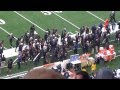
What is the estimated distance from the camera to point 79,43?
56.4ft

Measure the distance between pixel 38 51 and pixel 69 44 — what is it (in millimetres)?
1454

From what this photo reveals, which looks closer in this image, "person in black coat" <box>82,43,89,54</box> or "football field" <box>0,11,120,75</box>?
"person in black coat" <box>82,43,89,54</box>

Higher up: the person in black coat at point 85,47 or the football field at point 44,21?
the football field at point 44,21

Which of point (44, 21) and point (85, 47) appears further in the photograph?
point (44, 21)

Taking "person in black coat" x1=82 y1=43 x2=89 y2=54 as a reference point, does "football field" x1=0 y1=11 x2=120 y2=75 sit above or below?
above

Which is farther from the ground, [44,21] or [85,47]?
[44,21]

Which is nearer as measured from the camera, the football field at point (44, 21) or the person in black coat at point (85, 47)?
the person in black coat at point (85, 47)
